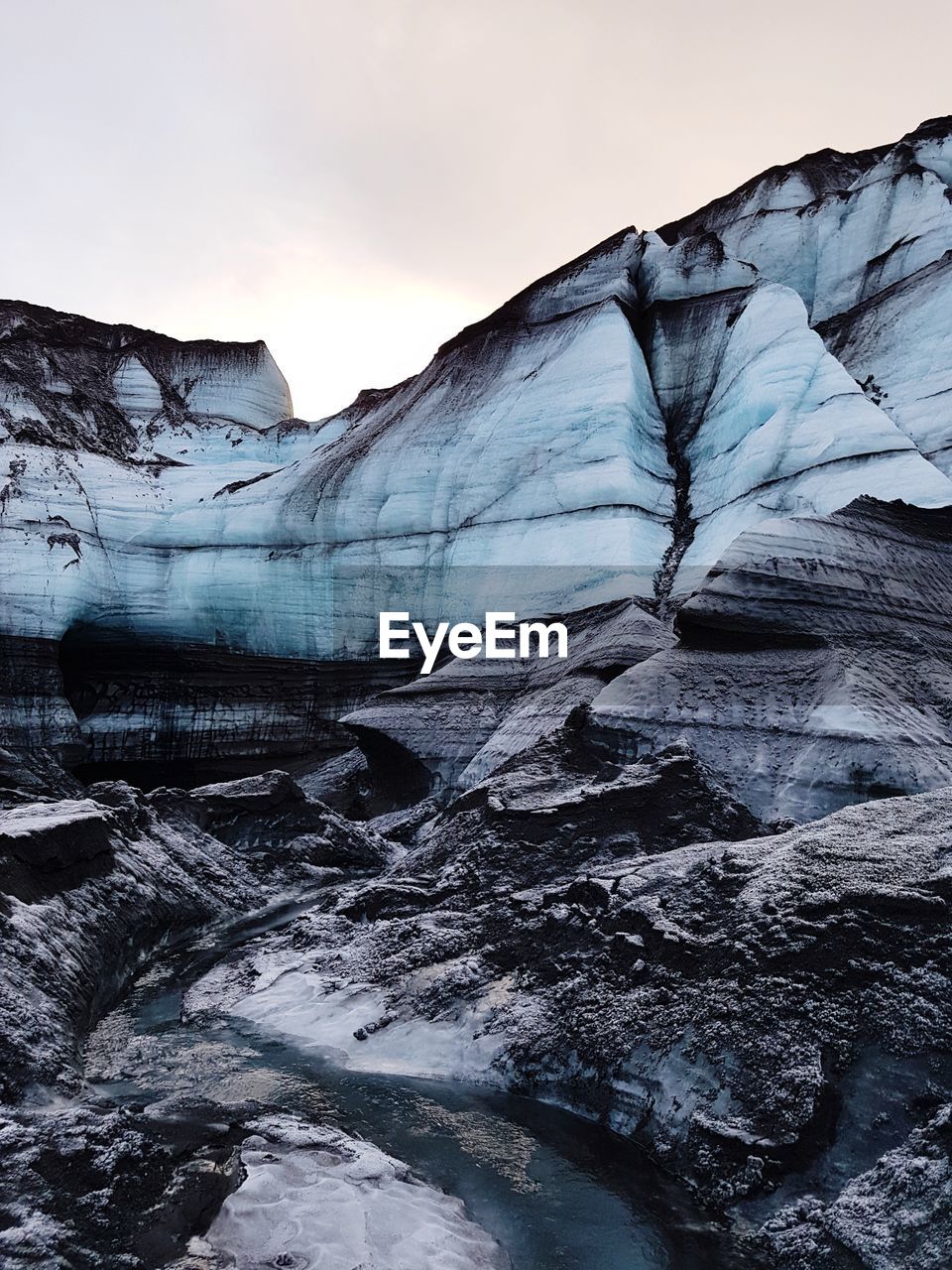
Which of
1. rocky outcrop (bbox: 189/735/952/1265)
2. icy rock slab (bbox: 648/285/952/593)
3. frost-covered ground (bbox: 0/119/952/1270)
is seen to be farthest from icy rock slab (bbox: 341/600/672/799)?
rocky outcrop (bbox: 189/735/952/1265)

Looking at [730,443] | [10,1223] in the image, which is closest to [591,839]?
[10,1223]

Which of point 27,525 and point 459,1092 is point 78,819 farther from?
point 27,525

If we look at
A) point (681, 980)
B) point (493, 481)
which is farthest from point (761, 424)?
point (681, 980)

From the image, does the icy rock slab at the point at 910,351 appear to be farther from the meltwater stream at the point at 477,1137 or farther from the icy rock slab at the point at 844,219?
the meltwater stream at the point at 477,1137

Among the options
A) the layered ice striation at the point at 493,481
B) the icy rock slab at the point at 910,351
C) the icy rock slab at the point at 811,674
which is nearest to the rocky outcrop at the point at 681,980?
the icy rock slab at the point at 811,674

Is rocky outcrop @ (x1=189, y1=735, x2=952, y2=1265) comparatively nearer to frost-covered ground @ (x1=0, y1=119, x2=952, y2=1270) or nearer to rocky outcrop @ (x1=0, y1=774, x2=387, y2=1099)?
frost-covered ground @ (x1=0, y1=119, x2=952, y2=1270)

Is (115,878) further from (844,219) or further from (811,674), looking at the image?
(844,219)

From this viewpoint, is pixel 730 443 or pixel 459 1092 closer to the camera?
pixel 459 1092
